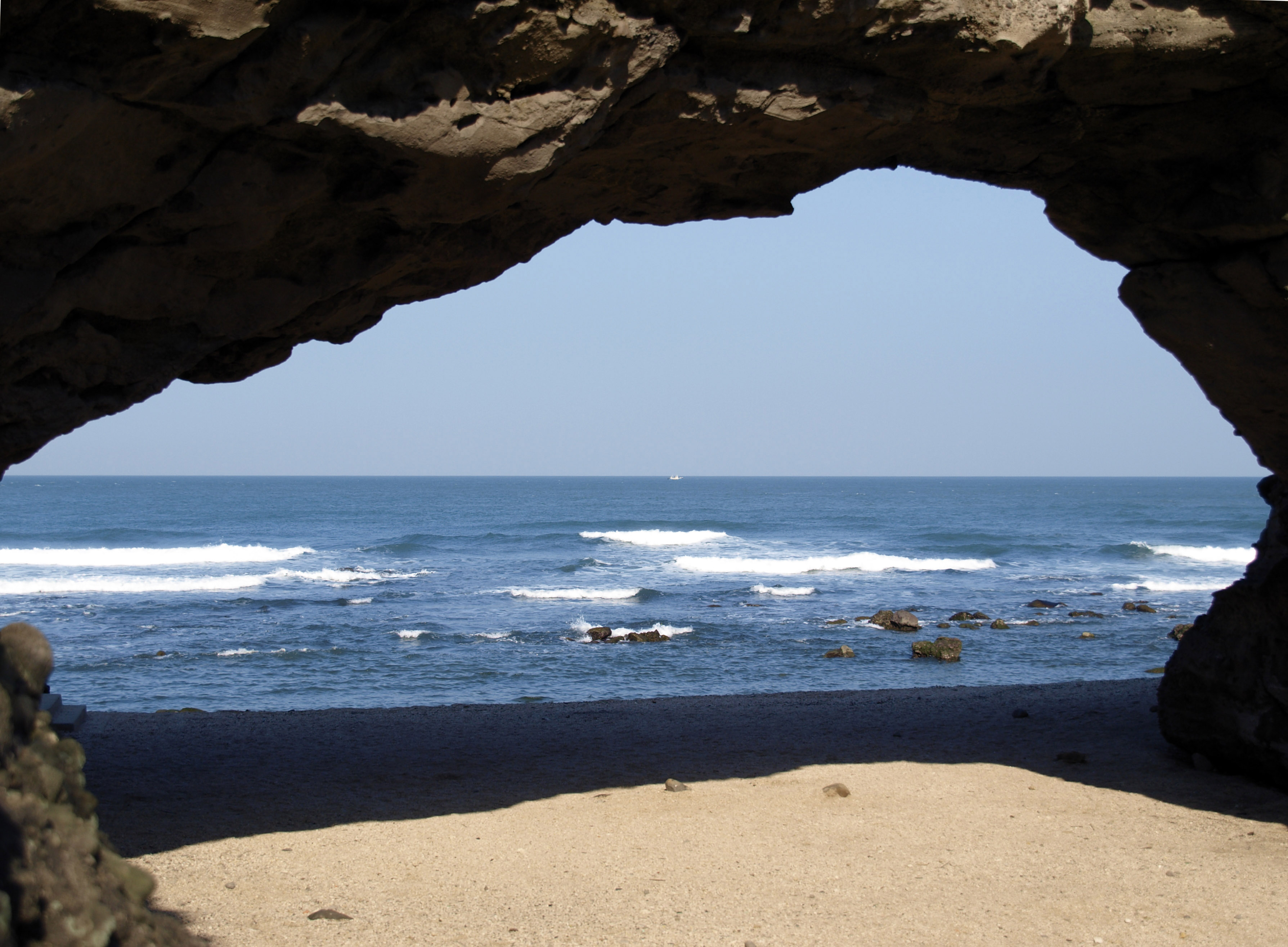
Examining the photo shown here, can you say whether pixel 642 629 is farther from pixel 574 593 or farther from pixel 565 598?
pixel 574 593

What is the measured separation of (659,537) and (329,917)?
133 feet

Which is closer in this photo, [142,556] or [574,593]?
[574,593]

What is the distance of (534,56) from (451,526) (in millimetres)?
48559

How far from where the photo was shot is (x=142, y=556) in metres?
35.5

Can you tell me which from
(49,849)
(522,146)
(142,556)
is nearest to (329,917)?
(49,849)

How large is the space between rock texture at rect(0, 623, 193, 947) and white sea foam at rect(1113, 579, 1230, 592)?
2615cm

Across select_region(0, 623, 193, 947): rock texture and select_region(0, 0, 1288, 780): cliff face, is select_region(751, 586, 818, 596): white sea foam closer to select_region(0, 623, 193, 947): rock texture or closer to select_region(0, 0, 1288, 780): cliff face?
select_region(0, 0, 1288, 780): cliff face

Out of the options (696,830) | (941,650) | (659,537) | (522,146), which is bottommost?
(659,537)

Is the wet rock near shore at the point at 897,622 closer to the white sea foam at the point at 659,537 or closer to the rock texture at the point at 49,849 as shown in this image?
the rock texture at the point at 49,849

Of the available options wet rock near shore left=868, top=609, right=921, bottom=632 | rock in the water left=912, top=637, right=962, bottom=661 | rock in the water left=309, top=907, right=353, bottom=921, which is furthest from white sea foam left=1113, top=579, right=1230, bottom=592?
rock in the water left=309, top=907, right=353, bottom=921

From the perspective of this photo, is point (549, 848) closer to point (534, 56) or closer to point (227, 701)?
point (534, 56)

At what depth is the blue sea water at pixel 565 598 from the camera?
48.0 feet

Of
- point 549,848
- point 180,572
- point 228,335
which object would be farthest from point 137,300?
point 180,572

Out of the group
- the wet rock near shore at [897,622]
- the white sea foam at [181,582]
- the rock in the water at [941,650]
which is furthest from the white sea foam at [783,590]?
the white sea foam at [181,582]
